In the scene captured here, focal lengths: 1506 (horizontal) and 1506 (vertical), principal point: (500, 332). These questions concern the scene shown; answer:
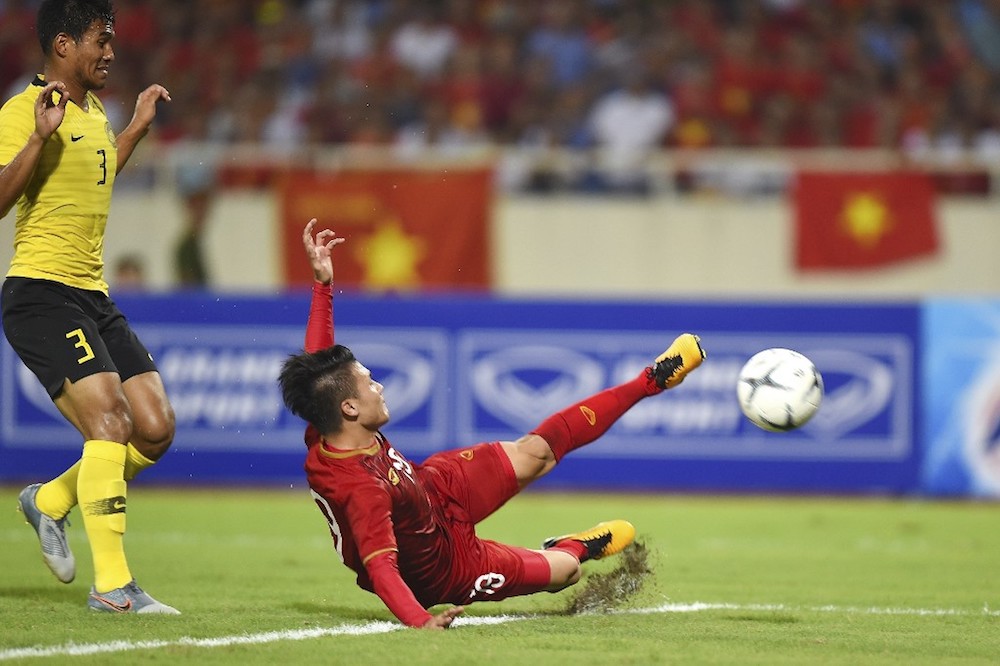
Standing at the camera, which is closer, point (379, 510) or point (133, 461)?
point (379, 510)

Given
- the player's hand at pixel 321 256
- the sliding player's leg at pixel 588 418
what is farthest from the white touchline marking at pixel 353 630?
the player's hand at pixel 321 256

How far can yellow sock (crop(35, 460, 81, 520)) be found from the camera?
669cm

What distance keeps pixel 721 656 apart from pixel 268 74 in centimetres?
1172

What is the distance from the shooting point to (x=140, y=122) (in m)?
6.91

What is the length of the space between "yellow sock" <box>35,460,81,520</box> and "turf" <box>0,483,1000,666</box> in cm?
41

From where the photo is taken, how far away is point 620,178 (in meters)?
14.9

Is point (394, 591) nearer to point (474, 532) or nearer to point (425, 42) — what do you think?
point (474, 532)

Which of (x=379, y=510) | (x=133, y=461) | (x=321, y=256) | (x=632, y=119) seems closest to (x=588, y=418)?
(x=379, y=510)

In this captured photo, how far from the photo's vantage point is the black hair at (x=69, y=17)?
6402 mm

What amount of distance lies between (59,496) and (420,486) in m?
1.70

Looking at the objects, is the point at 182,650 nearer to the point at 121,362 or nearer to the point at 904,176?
the point at 121,362

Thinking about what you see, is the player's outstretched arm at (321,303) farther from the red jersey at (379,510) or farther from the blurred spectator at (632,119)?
the blurred spectator at (632,119)

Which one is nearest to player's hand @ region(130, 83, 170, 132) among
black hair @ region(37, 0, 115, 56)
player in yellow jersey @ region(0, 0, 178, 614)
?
player in yellow jersey @ region(0, 0, 178, 614)

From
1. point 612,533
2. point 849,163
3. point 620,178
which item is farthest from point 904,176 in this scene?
point 612,533
